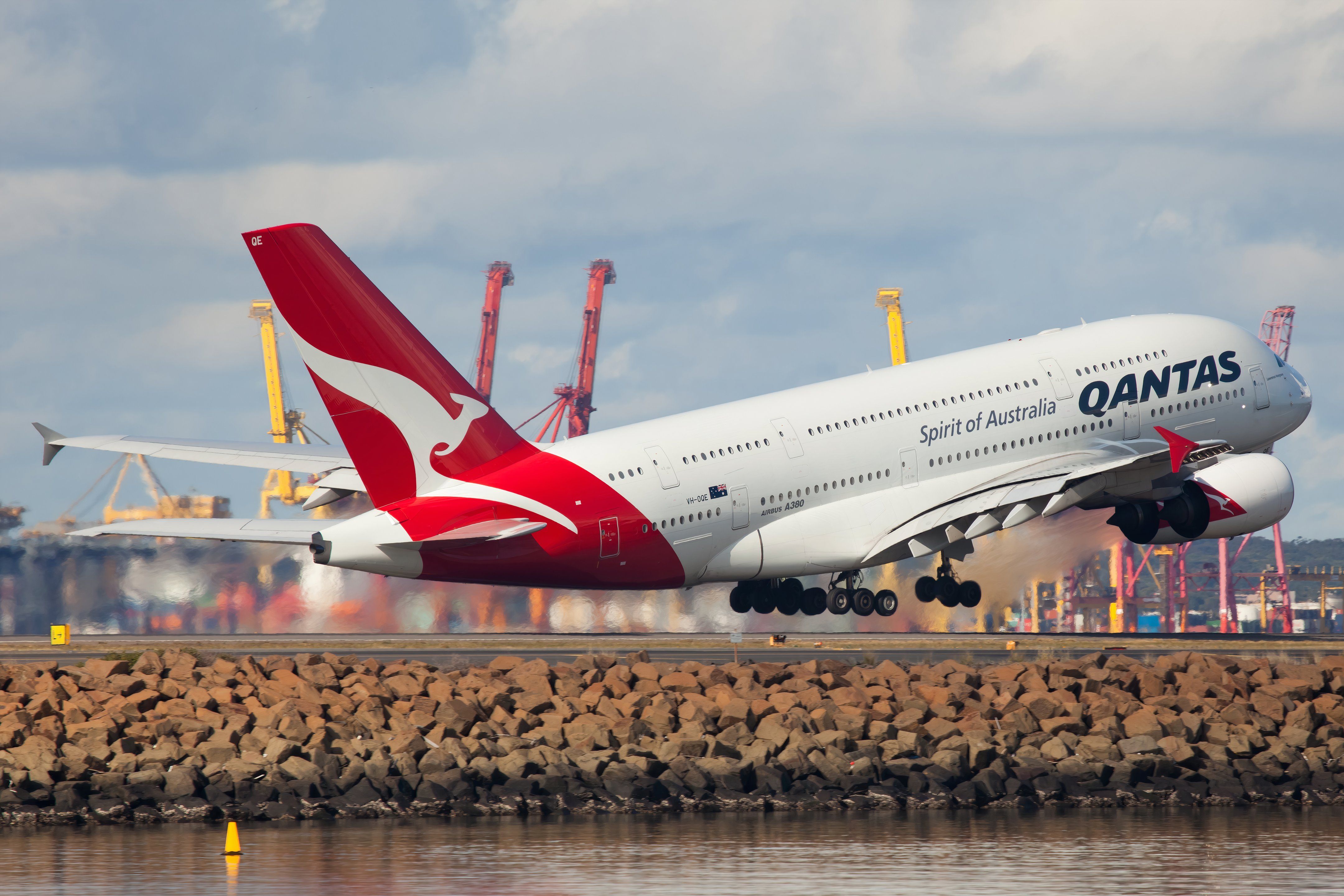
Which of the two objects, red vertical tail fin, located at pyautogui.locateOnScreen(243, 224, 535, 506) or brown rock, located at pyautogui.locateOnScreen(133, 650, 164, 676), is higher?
red vertical tail fin, located at pyautogui.locateOnScreen(243, 224, 535, 506)

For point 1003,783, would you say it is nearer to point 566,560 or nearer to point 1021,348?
point 566,560

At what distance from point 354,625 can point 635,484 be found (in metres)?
20.3

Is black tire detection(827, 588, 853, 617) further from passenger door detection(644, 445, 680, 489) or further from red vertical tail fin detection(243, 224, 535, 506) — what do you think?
red vertical tail fin detection(243, 224, 535, 506)

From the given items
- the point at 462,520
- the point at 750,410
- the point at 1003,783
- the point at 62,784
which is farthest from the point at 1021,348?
the point at 62,784

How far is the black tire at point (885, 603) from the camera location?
5491 centimetres

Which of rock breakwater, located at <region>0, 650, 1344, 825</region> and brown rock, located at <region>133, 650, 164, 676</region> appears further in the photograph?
brown rock, located at <region>133, 650, 164, 676</region>

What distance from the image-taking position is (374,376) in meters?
43.1

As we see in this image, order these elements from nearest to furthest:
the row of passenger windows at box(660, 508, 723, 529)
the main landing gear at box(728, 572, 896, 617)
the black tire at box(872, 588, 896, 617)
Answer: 1. the row of passenger windows at box(660, 508, 723, 529)
2. the main landing gear at box(728, 572, 896, 617)
3. the black tire at box(872, 588, 896, 617)

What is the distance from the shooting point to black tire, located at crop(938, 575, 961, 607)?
5691cm

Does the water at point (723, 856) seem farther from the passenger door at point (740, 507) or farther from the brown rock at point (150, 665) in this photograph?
the passenger door at point (740, 507)

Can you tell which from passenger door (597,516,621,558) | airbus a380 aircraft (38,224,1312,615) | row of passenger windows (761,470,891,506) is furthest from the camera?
row of passenger windows (761,470,891,506)

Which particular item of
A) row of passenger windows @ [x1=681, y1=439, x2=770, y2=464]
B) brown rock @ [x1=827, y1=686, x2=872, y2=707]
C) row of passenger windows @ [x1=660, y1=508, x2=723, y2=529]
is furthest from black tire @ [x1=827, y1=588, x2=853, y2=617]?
brown rock @ [x1=827, y1=686, x2=872, y2=707]

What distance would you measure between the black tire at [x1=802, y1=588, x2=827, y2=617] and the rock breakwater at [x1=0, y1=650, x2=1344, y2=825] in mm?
15565

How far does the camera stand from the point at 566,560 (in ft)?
152
